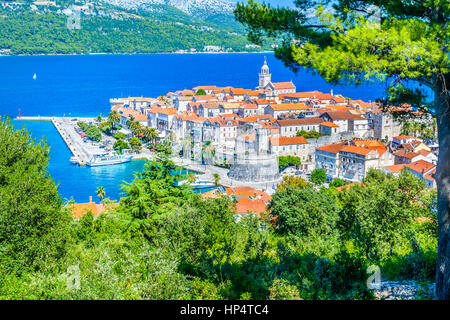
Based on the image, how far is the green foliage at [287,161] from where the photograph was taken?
45.6 m

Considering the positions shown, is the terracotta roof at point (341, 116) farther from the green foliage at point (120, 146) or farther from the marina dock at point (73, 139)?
the marina dock at point (73, 139)

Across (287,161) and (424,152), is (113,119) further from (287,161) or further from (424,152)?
(424,152)

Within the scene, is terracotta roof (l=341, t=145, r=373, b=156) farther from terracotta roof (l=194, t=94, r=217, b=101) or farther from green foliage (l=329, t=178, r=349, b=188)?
terracotta roof (l=194, t=94, r=217, b=101)

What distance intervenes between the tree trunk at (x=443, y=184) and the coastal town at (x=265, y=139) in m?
19.1

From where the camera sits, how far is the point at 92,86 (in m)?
117

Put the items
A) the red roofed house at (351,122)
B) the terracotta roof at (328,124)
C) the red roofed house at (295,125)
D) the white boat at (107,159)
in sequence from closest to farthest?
1. the white boat at (107,159)
2. the terracotta roof at (328,124)
3. the red roofed house at (295,125)
4. the red roofed house at (351,122)

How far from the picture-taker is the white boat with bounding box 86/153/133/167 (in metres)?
48.5

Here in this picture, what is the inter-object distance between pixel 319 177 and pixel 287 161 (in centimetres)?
627

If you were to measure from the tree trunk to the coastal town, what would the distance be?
19069mm

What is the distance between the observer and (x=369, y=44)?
226 inches

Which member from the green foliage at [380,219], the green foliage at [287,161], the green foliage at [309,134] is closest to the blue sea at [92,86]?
the green foliage at [287,161]

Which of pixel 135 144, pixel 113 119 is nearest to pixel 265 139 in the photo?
pixel 135 144

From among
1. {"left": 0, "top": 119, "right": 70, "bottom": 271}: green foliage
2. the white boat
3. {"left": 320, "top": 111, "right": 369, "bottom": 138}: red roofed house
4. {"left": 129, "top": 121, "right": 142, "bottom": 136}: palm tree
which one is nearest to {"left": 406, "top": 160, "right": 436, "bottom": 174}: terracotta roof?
{"left": 320, "top": 111, "right": 369, "bottom": 138}: red roofed house
